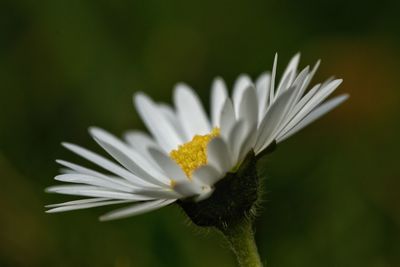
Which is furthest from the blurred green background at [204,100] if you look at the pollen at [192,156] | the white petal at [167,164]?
the white petal at [167,164]

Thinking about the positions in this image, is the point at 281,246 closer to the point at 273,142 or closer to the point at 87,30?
the point at 273,142

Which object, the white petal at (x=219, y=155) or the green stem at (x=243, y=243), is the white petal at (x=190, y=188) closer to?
the white petal at (x=219, y=155)

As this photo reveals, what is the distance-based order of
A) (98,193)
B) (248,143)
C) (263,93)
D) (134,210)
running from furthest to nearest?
(263,93) < (98,193) < (248,143) < (134,210)

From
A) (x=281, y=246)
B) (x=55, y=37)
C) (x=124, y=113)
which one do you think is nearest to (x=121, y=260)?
(x=281, y=246)

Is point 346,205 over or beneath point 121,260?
beneath

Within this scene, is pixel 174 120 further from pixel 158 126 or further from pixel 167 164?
pixel 167 164

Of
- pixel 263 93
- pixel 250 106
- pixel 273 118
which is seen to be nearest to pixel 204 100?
pixel 263 93

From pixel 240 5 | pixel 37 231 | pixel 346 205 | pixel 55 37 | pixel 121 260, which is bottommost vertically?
pixel 346 205
